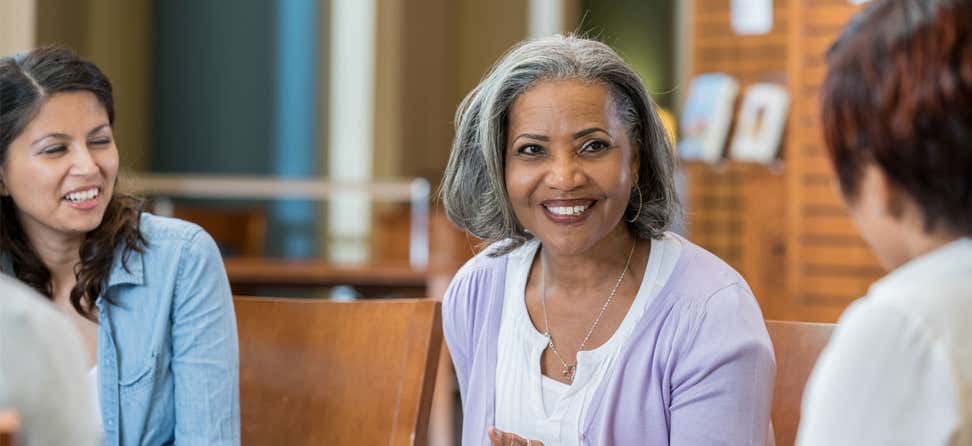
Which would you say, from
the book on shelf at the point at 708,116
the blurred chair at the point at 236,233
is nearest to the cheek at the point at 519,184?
the blurred chair at the point at 236,233

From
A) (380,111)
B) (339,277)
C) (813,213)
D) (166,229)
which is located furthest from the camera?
(380,111)

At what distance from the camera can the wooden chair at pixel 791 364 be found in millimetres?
1851

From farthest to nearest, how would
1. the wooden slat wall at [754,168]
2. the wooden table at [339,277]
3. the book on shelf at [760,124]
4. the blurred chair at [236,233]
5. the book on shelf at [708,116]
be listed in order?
the wooden slat wall at [754,168] < the book on shelf at [708,116] < the book on shelf at [760,124] < the blurred chair at [236,233] < the wooden table at [339,277]

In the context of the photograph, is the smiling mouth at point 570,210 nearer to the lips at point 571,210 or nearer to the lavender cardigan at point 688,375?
the lips at point 571,210

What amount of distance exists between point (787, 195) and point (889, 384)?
5597 millimetres

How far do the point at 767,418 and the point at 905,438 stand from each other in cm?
85

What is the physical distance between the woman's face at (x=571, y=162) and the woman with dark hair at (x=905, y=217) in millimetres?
892

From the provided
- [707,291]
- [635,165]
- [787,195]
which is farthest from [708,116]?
[707,291]

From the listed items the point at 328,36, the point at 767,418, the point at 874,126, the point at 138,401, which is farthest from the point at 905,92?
the point at 328,36

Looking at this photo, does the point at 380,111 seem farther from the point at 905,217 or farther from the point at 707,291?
the point at 905,217

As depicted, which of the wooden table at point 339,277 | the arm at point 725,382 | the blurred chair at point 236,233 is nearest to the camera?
the arm at point 725,382

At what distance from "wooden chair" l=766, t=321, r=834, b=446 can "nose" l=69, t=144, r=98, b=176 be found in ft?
3.58

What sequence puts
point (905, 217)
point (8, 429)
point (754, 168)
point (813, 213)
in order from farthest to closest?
point (754, 168)
point (813, 213)
point (905, 217)
point (8, 429)

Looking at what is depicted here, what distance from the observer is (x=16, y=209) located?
2.10m
